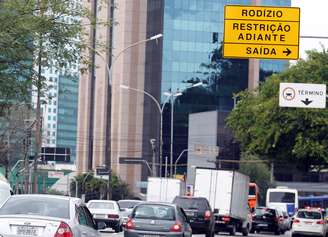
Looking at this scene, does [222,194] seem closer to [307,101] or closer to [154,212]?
[307,101]

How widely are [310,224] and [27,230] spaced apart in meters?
35.7

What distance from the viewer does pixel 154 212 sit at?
24.9 m

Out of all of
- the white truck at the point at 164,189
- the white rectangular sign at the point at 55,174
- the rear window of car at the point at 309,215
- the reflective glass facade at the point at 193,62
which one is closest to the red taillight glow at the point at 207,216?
the rear window of car at the point at 309,215

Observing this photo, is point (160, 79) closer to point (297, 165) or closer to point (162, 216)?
point (297, 165)

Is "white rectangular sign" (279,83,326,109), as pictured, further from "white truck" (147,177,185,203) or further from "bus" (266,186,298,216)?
"bus" (266,186,298,216)

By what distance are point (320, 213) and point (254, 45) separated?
2547 cm

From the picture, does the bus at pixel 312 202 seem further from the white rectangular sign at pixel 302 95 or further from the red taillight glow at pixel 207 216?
the red taillight glow at pixel 207 216

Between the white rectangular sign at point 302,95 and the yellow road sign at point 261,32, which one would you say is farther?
the white rectangular sign at point 302,95

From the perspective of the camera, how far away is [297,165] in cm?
4675

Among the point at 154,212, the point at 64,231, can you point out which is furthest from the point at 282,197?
the point at 64,231

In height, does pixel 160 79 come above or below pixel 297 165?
above

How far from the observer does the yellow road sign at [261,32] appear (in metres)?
26.7

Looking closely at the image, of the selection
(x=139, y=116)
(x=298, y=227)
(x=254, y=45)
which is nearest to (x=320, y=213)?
(x=298, y=227)

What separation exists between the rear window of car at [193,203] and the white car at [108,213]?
447cm
